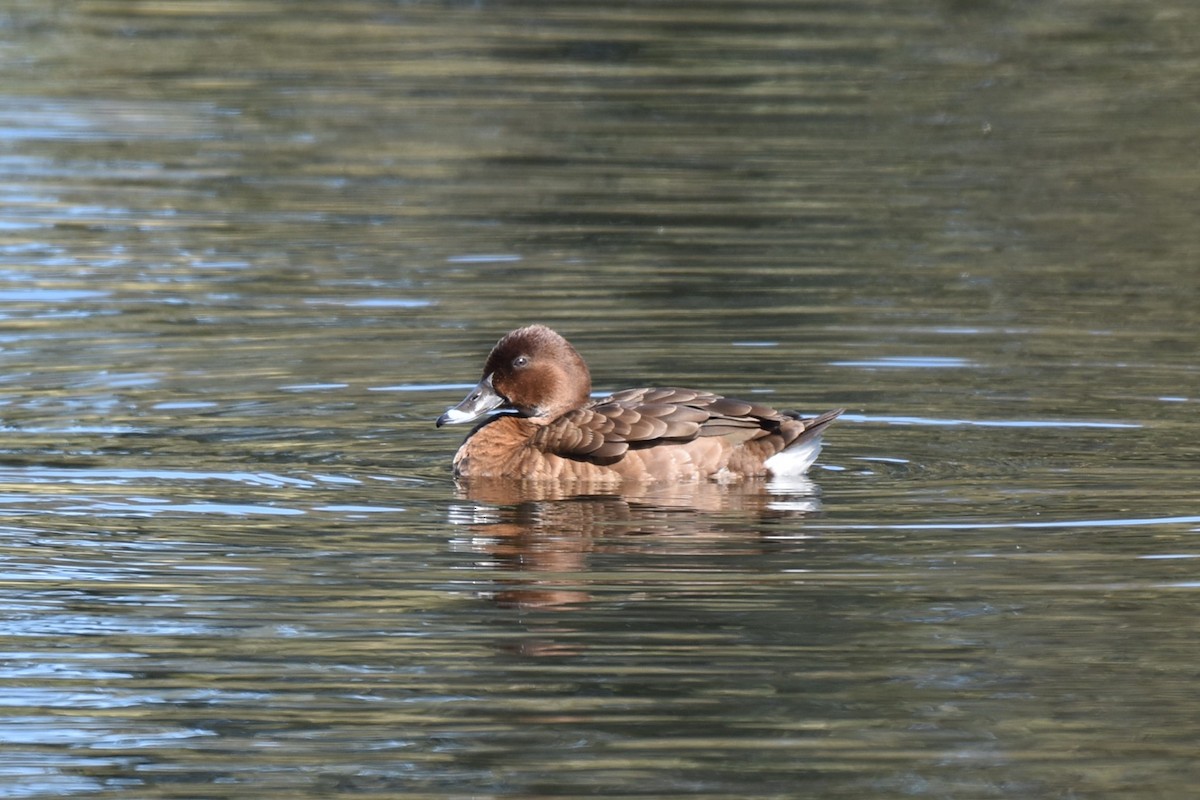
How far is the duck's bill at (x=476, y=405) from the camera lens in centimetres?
1001

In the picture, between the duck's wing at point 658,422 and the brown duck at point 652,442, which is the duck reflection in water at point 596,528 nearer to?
the brown duck at point 652,442

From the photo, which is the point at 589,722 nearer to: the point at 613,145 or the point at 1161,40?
the point at 613,145

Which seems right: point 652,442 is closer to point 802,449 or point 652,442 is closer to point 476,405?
point 802,449

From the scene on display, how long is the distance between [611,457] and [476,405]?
88cm

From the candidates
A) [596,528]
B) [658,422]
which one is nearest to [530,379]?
[658,422]

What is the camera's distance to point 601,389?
1127 centimetres

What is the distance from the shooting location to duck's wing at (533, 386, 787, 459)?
9.39m

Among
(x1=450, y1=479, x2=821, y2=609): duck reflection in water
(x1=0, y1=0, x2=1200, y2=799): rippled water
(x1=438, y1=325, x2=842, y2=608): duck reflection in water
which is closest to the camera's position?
(x1=0, y1=0, x2=1200, y2=799): rippled water

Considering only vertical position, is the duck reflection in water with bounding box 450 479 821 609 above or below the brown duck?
below

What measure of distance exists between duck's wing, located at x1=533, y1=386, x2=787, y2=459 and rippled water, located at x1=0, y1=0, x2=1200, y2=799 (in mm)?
238

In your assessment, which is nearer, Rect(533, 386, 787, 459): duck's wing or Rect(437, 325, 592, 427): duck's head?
Rect(533, 386, 787, 459): duck's wing

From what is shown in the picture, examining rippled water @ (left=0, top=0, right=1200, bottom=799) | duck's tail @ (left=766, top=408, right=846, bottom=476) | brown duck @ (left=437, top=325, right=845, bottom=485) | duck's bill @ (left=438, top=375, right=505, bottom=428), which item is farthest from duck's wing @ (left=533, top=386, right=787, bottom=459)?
duck's bill @ (left=438, top=375, right=505, bottom=428)

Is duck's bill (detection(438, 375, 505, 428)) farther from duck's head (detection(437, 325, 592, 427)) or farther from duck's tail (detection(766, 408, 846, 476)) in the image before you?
duck's tail (detection(766, 408, 846, 476))

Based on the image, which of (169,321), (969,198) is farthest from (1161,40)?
(169,321)
